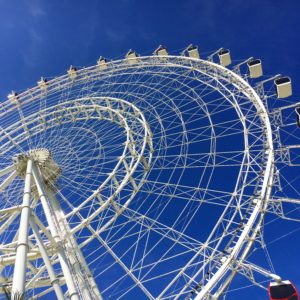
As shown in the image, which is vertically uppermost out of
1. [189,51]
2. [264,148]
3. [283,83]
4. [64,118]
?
[189,51]

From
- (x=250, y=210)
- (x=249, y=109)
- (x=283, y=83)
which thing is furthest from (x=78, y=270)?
(x=283, y=83)

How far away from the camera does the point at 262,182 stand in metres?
17.0

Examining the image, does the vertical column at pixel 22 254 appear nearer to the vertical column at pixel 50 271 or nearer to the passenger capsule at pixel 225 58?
the vertical column at pixel 50 271

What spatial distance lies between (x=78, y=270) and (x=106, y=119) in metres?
10.7

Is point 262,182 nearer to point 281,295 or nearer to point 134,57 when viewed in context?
point 281,295

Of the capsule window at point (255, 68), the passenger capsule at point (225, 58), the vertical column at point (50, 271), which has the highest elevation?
the passenger capsule at point (225, 58)

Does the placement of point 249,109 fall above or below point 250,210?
above

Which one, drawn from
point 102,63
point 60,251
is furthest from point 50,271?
point 102,63

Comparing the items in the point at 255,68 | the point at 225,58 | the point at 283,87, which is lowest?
the point at 283,87

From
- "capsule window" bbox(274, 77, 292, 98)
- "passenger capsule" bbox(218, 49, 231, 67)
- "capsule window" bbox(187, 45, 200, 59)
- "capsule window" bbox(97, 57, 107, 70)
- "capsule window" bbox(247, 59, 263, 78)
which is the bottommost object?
"capsule window" bbox(274, 77, 292, 98)

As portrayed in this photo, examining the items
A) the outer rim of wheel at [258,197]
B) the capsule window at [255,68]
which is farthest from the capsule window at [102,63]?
the capsule window at [255,68]

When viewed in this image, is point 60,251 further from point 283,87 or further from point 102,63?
point 102,63

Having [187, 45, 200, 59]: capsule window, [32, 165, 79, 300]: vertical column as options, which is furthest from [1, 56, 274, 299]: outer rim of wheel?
[32, 165, 79, 300]: vertical column

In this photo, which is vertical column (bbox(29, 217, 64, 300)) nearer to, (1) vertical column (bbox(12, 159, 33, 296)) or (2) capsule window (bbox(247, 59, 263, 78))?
(1) vertical column (bbox(12, 159, 33, 296))
